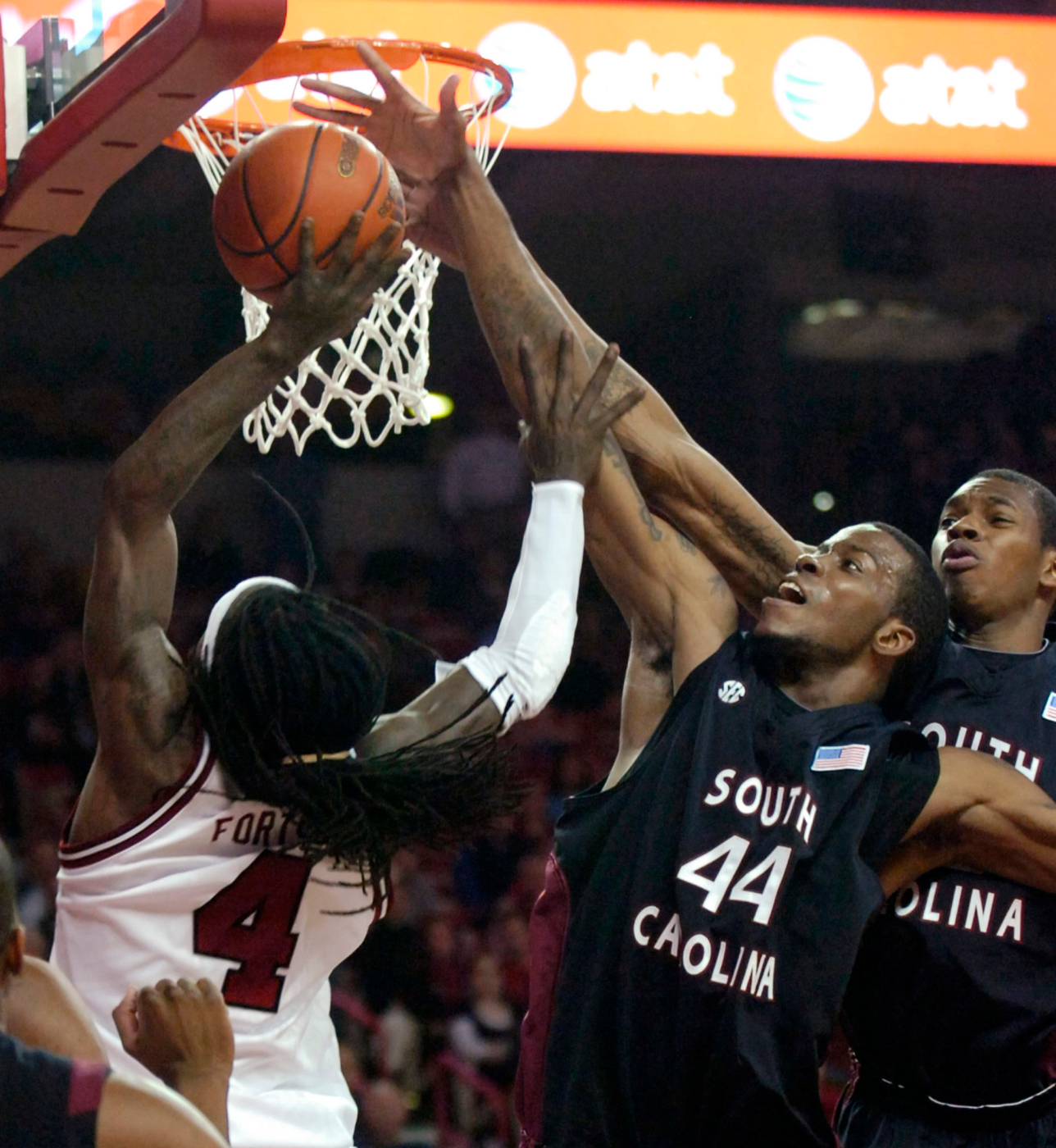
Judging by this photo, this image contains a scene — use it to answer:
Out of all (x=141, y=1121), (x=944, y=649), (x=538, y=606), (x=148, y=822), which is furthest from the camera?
(x=944, y=649)

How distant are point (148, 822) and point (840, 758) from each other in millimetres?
1189

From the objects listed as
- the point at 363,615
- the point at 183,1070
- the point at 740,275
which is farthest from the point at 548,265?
the point at 183,1070

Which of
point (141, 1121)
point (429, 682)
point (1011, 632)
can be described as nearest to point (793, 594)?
point (1011, 632)

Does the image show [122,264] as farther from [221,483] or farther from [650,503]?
[650,503]

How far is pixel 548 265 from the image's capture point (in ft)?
28.4

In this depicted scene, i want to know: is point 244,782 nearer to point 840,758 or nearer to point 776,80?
point 840,758

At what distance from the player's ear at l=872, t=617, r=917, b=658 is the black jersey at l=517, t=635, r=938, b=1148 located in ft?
0.50

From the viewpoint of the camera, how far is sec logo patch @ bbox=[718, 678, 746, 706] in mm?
2789

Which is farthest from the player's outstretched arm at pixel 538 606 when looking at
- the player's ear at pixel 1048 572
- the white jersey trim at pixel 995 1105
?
the white jersey trim at pixel 995 1105

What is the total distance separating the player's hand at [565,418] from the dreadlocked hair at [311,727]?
0.57m

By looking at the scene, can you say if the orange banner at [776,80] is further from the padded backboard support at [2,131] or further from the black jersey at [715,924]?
A: the black jersey at [715,924]

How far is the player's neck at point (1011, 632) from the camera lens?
9.94 ft

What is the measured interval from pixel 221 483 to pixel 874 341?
370 cm

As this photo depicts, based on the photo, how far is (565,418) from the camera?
2678 mm
